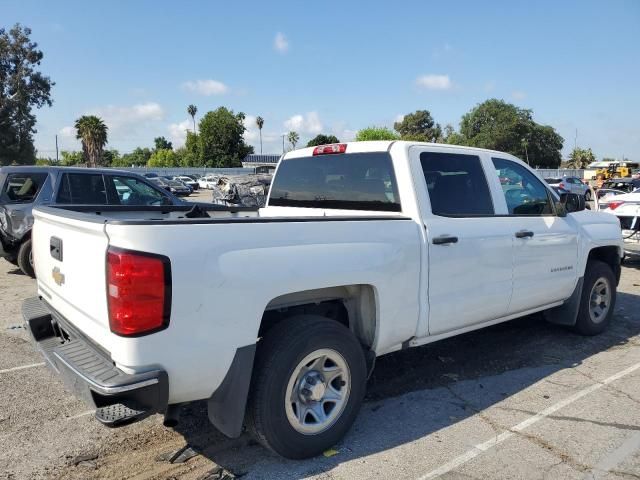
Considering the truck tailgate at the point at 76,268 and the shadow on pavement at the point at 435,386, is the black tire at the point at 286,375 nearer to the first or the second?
the shadow on pavement at the point at 435,386

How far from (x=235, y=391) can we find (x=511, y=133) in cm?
9093

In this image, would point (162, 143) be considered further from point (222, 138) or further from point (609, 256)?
point (609, 256)

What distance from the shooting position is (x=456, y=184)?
4277mm

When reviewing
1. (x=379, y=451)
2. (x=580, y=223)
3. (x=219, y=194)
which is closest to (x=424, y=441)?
(x=379, y=451)

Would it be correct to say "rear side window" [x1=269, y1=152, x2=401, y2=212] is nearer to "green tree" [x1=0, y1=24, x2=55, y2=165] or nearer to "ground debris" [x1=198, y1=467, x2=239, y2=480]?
"ground debris" [x1=198, y1=467, x2=239, y2=480]

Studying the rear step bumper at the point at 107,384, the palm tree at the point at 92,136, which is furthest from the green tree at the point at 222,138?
the rear step bumper at the point at 107,384

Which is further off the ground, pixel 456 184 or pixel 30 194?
pixel 456 184

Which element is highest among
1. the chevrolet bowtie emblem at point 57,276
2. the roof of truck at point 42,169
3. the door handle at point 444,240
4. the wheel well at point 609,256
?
the roof of truck at point 42,169

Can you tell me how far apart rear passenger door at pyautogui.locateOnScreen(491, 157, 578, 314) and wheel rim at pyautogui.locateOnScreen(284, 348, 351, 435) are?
2.00 meters

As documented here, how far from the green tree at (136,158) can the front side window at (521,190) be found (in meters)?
116

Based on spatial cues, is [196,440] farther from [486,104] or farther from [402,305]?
[486,104]

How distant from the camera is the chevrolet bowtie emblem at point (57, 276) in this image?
3.18m

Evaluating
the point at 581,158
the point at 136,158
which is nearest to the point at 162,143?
the point at 136,158

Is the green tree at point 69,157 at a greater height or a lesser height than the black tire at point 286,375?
greater
